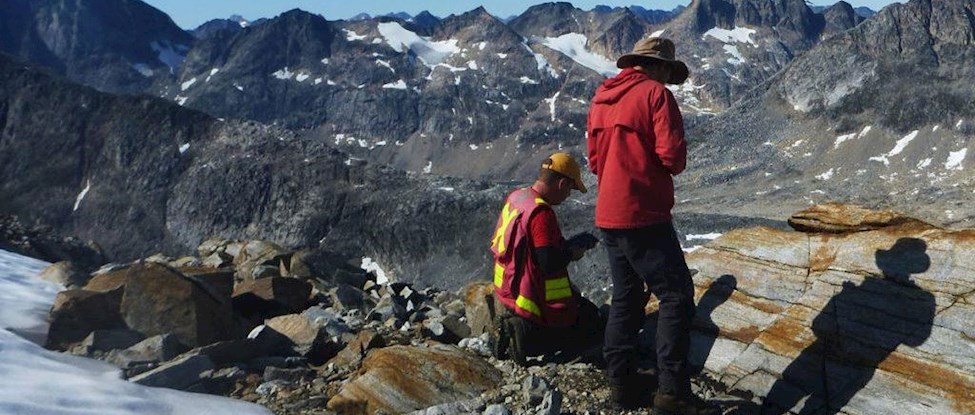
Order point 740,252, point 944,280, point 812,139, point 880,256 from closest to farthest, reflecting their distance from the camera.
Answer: point 944,280
point 880,256
point 740,252
point 812,139

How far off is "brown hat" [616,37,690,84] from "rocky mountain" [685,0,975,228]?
4746 inches

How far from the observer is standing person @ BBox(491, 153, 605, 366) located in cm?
926

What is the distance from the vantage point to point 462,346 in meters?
10.9

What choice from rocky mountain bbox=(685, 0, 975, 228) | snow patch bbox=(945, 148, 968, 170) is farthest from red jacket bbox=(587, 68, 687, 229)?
snow patch bbox=(945, 148, 968, 170)

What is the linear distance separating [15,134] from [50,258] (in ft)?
461

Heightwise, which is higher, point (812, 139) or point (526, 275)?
point (526, 275)

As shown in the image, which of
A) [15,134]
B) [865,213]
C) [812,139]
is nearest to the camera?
[865,213]

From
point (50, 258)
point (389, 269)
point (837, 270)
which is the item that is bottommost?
point (389, 269)

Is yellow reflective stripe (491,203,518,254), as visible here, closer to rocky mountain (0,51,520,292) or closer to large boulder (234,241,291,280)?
large boulder (234,241,291,280)

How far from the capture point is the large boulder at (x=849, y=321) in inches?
313

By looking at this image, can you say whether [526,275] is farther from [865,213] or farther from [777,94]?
[777,94]

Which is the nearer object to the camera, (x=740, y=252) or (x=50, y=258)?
(x=740, y=252)

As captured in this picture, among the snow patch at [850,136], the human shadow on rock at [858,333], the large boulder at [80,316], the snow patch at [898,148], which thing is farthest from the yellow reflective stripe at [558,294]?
the snow patch at [850,136]

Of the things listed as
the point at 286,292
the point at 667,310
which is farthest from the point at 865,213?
the point at 286,292
